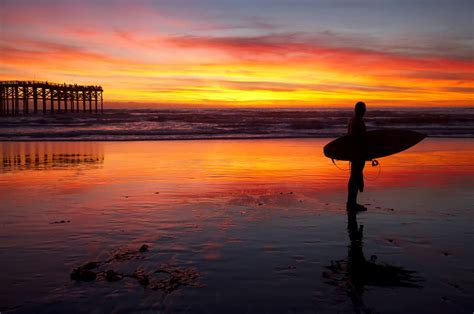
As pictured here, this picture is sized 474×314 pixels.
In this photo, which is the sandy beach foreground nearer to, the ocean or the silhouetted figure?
the silhouetted figure

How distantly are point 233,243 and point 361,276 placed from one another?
71.3 inches

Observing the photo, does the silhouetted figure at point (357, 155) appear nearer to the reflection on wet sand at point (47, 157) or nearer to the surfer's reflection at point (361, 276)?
the surfer's reflection at point (361, 276)

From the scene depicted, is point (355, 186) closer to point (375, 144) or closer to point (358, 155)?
point (358, 155)

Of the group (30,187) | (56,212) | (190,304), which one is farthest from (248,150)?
(190,304)

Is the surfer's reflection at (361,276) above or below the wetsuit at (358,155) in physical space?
below

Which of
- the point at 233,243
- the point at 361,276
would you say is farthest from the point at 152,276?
the point at 361,276

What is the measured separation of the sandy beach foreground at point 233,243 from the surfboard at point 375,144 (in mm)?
941

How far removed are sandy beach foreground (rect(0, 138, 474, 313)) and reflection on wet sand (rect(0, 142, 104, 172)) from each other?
185cm

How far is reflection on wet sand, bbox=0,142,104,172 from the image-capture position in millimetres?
13703

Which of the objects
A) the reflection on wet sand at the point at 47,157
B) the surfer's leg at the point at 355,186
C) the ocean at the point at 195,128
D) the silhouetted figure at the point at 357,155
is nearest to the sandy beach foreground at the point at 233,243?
the surfer's leg at the point at 355,186

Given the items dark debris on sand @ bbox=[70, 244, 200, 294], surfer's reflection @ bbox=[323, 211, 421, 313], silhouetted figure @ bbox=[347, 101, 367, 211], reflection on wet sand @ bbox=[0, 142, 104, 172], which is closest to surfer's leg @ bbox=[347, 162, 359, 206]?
silhouetted figure @ bbox=[347, 101, 367, 211]

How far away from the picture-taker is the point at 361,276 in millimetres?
4727

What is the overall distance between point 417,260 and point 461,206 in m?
3.53

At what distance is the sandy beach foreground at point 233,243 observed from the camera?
4184mm
